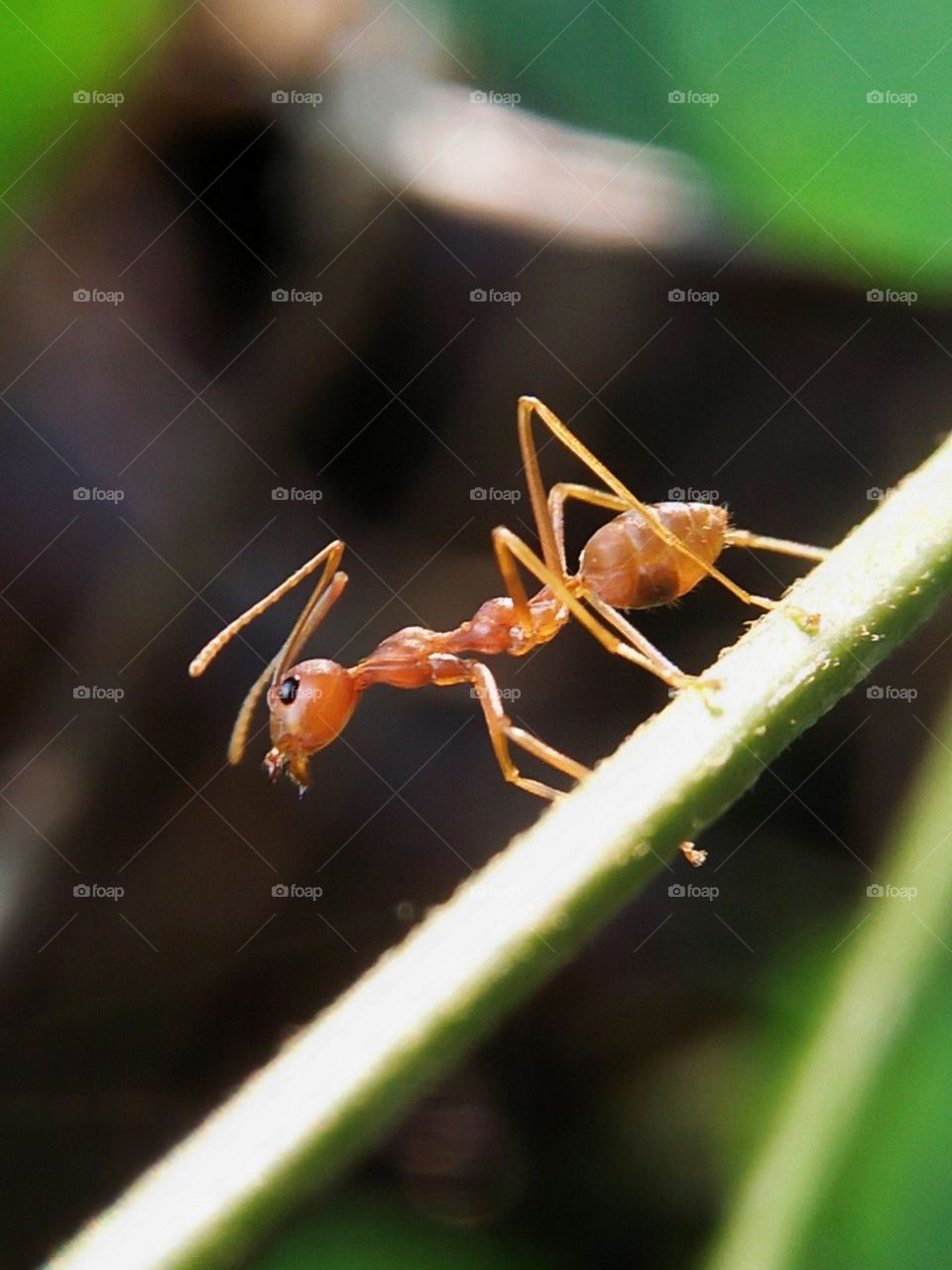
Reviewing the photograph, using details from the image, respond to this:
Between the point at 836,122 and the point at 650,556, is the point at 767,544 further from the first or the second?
the point at 836,122

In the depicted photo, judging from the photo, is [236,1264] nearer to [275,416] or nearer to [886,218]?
[886,218]

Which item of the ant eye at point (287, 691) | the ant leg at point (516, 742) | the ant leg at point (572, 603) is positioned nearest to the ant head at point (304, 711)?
the ant eye at point (287, 691)

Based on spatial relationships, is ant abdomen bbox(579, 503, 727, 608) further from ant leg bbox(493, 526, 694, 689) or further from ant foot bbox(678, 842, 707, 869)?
ant foot bbox(678, 842, 707, 869)

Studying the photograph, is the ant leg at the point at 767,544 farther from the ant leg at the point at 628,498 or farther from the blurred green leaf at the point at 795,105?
the blurred green leaf at the point at 795,105

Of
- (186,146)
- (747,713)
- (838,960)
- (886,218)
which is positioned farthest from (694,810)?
(186,146)

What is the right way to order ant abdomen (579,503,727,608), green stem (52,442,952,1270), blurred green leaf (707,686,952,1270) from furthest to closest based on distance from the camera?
ant abdomen (579,503,727,608)
blurred green leaf (707,686,952,1270)
green stem (52,442,952,1270)

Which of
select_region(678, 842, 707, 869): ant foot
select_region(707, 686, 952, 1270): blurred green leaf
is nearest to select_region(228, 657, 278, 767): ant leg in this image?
select_region(678, 842, 707, 869): ant foot

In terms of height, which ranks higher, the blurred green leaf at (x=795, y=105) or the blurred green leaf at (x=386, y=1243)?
the blurred green leaf at (x=795, y=105)
